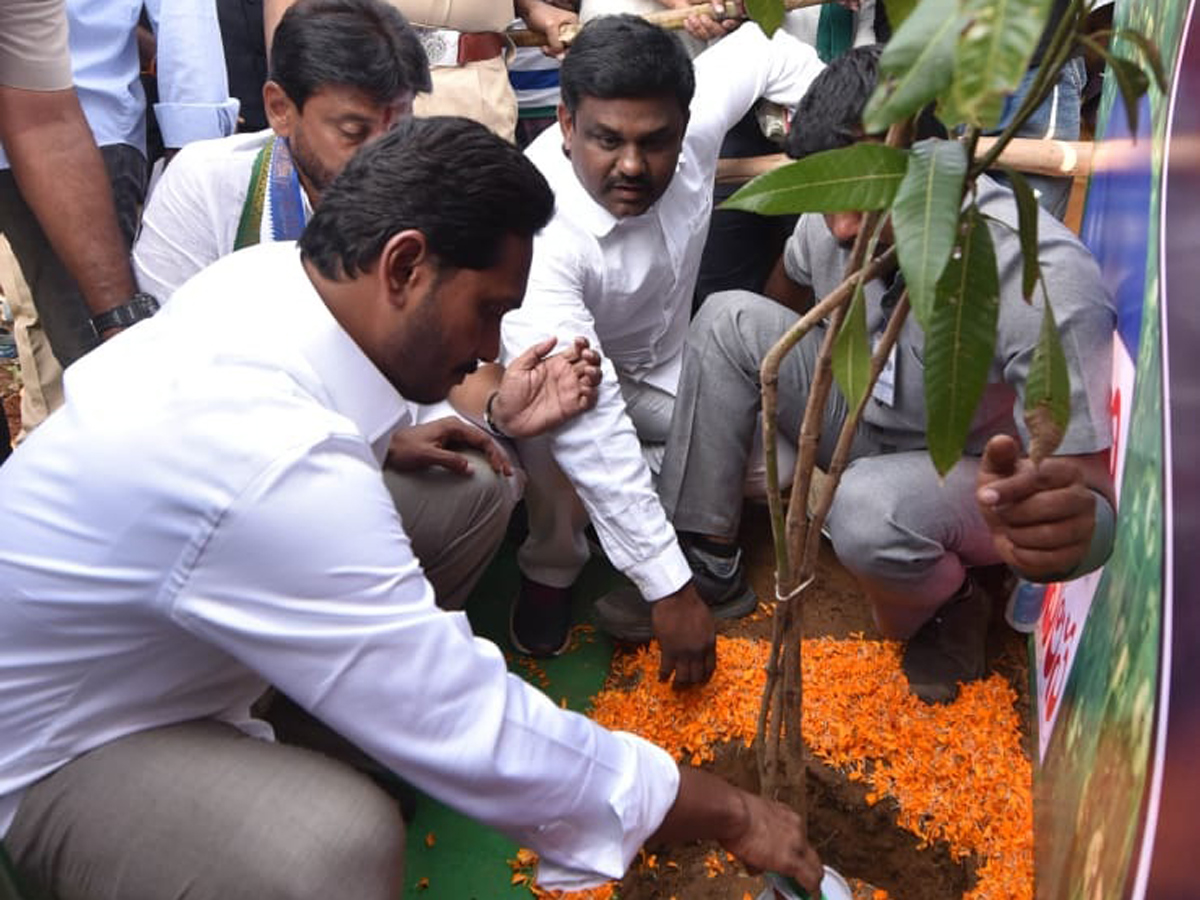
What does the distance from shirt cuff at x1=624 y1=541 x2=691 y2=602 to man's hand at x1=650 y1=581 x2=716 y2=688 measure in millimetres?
16

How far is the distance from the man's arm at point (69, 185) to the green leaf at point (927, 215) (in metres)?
1.81

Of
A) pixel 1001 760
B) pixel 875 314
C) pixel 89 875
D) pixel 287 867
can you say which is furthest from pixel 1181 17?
pixel 89 875

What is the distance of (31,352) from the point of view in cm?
265

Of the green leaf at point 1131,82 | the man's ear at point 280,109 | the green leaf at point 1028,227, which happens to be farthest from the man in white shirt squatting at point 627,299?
the green leaf at point 1131,82

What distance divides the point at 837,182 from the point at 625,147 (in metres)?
1.42

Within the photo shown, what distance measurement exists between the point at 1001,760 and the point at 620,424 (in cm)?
90

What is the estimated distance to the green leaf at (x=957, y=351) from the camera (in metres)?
0.86

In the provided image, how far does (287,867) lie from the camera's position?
1.26m

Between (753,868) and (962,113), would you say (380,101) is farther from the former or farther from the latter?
(962,113)

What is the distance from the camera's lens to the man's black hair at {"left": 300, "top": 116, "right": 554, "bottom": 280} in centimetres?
133

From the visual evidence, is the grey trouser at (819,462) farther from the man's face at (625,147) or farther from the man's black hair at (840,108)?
the man's black hair at (840,108)

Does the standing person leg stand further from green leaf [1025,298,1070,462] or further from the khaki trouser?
the khaki trouser

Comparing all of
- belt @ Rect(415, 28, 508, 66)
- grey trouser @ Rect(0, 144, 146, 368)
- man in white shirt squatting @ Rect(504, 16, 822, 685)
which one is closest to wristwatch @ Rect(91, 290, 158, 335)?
grey trouser @ Rect(0, 144, 146, 368)

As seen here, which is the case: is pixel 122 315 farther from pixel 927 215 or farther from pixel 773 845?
pixel 927 215
